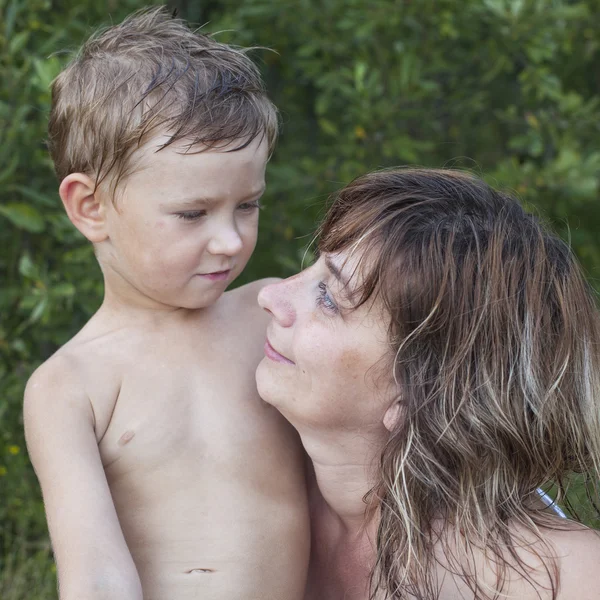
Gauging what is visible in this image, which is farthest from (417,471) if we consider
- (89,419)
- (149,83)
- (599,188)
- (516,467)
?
(599,188)

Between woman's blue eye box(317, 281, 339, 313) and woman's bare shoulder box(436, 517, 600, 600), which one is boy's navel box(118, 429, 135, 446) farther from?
woman's bare shoulder box(436, 517, 600, 600)

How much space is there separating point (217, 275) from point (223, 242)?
0.10 metres

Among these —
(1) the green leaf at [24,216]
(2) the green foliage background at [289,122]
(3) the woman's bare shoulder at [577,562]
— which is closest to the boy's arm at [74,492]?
(3) the woman's bare shoulder at [577,562]

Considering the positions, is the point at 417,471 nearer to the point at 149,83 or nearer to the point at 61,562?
the point at 61,562

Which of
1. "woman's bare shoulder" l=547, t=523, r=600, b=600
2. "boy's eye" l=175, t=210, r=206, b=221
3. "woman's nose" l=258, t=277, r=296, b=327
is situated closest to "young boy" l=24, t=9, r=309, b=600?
"boy's eye" l=175, t=210, r=206, b=221

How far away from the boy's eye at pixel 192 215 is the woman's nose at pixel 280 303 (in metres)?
0.19

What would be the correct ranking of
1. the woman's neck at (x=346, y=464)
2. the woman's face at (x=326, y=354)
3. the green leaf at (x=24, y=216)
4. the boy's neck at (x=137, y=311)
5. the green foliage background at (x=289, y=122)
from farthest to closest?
the green foliage background at (x=289, y=122) → the green leaf at (x=24, y=216) → the boy's neck at (x=137, y=311) → the woman's neck at (x=346, y=464) → the woman's face at (x=326, y=354)

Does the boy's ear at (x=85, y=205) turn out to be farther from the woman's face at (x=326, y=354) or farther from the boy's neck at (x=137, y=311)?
the woman's face at (x=326, y=354)

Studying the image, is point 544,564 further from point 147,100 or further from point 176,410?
point 147,100

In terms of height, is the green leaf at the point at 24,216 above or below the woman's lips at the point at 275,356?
below

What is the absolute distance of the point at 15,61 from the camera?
288cm

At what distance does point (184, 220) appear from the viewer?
1732 millimetres

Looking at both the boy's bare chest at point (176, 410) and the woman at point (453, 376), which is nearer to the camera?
the woman at point (453, 376)

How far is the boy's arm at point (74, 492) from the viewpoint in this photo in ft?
5.08
